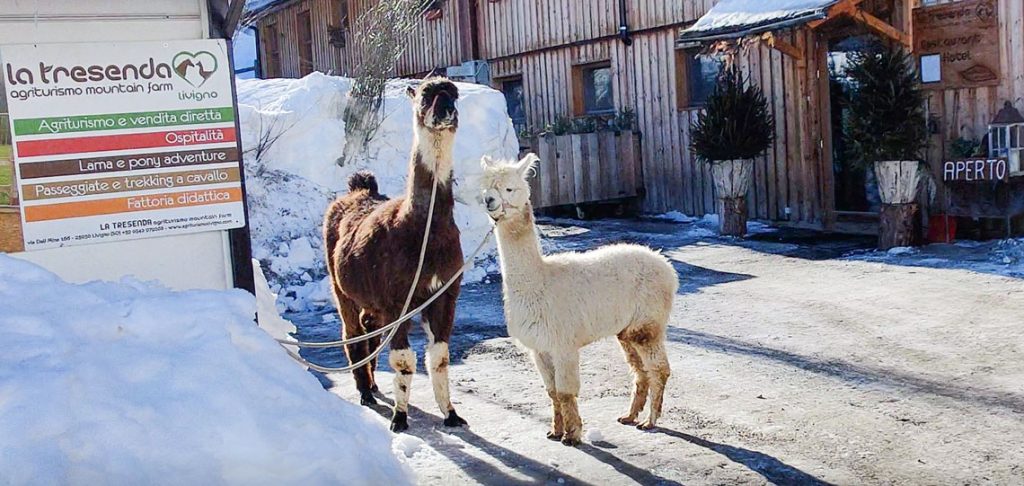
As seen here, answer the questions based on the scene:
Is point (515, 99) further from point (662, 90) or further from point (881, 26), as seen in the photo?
point (881, 26)

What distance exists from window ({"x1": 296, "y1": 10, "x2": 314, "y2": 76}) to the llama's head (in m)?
23.0

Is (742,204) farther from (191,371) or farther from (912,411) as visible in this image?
(191,371)

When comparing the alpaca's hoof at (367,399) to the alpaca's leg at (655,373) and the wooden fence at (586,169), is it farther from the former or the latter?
the wooden fence at (586,169)

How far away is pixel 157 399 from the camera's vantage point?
4441 millimetres

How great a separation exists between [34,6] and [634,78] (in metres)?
13.1

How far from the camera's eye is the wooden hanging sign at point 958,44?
12.1 m

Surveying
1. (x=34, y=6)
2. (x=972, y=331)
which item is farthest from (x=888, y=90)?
(x=34, y=6)

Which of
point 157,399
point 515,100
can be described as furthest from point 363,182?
point 515,100

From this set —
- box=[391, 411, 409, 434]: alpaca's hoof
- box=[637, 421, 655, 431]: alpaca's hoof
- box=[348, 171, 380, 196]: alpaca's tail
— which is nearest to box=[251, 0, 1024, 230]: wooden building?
box=[348, 171, 380, 196]: alpaca's tail

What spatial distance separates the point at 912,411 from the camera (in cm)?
632

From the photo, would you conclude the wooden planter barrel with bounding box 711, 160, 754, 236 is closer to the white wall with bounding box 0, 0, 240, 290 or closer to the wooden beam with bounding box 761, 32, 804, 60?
the wooden beam with bounding box 761, 32, 804, 60

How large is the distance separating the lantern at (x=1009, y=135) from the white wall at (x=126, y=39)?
29.6 ft

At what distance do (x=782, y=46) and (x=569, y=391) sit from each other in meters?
9.01

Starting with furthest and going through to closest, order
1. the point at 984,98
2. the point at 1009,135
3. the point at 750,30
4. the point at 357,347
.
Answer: the point at 750,30 < the point at 984,98 < the point at 1009,135 < the point at 357,347
